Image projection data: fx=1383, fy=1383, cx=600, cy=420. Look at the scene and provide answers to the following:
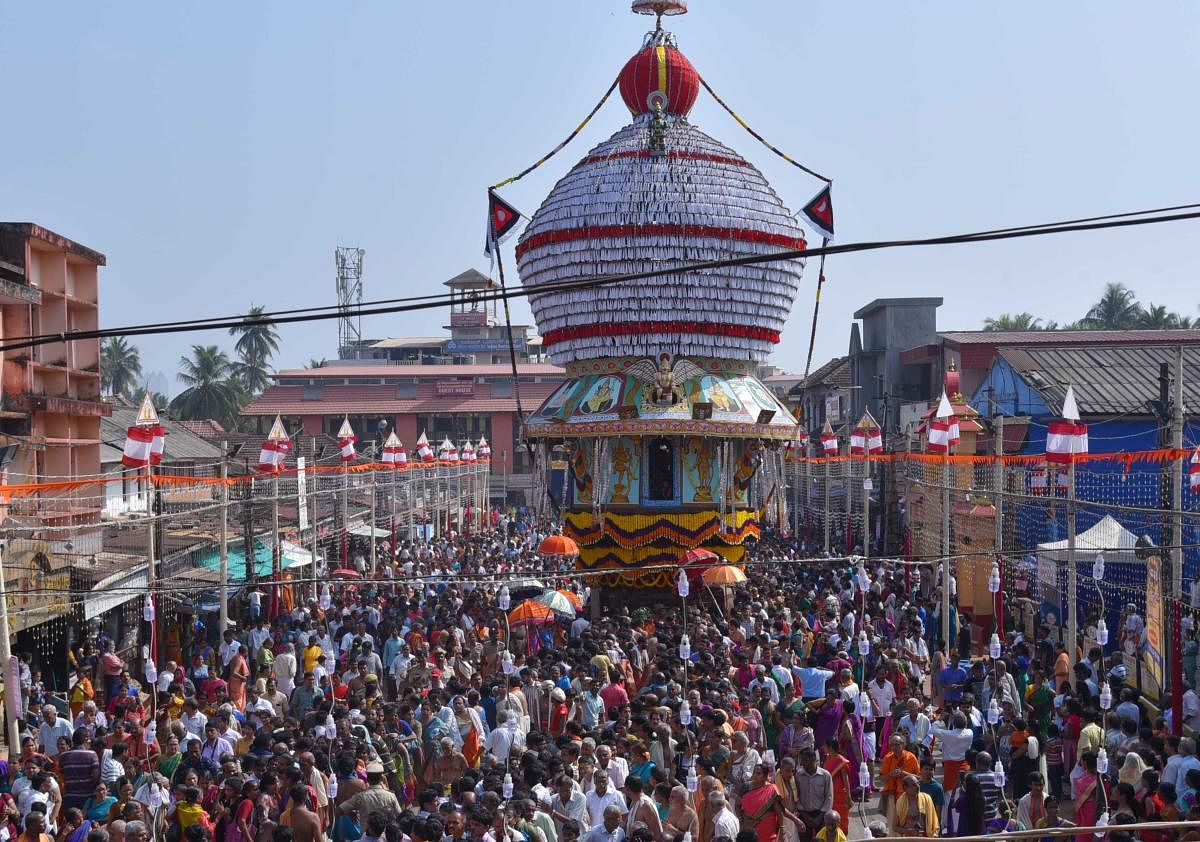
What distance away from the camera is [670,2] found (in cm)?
2834

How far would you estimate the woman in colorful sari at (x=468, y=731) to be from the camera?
1452cm

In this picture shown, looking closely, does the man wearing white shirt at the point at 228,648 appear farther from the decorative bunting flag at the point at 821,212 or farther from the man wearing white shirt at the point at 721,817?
the decorative bunting flag at the point at 821,212

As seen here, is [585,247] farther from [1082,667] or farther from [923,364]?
[923,364]

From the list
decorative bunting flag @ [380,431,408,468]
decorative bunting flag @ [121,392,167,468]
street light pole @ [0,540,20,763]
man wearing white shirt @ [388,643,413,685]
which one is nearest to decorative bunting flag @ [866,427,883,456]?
decorative bunting flag @ [380,431,408,468]

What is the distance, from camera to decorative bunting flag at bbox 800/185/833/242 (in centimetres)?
2839

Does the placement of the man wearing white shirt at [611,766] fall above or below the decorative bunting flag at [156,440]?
below

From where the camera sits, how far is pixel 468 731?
14.6m

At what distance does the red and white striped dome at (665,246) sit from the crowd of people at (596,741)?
23.2ft

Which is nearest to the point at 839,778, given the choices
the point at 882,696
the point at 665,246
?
the point at 882,696

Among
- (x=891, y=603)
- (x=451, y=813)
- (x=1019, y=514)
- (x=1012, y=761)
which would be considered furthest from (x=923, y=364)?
(x=451, y=813)

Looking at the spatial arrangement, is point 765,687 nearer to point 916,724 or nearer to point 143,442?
point 916,724

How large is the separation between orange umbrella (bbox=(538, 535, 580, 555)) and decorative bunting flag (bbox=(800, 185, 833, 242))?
8.23m

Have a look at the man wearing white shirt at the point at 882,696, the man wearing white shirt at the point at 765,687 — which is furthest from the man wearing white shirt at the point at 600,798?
the man wearing white shirt at the point at 882,696

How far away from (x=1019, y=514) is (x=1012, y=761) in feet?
47.4
